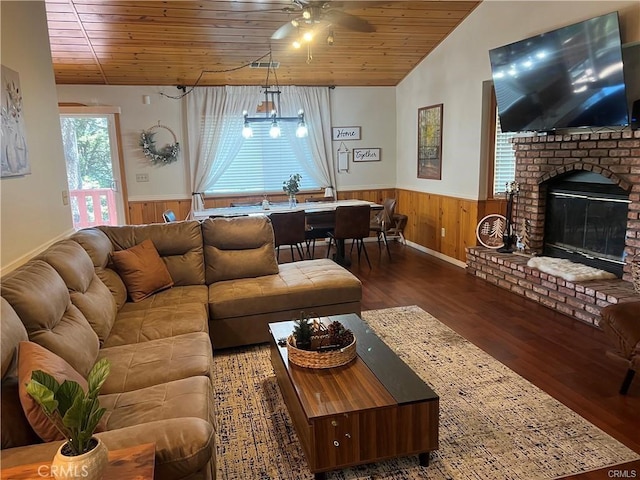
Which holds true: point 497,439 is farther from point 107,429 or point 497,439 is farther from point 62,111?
point 62,111

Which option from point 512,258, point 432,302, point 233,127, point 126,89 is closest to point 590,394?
point 432,302

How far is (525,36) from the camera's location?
4.64m

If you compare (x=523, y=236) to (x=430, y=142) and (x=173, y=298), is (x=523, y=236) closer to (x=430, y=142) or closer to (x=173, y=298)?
(x=430, y=142)

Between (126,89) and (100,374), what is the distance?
6.04 meters

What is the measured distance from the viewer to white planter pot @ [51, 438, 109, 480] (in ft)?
4.25

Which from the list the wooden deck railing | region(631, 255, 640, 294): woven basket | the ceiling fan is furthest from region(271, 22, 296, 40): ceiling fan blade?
the wooden deck railing

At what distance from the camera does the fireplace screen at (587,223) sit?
3.98 metres

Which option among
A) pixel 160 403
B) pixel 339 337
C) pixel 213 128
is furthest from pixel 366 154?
pixel 160 403

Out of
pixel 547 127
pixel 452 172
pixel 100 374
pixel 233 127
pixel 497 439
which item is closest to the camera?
pixel 100 374

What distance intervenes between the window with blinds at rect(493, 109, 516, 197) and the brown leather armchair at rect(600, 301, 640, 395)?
118 inches

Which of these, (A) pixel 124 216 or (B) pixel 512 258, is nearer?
(B) pixel 512 258

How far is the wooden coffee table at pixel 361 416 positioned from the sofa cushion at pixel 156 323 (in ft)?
3.02

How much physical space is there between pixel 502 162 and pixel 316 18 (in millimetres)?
2974

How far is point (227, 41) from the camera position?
5.43 m
